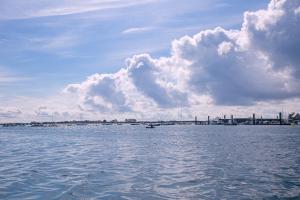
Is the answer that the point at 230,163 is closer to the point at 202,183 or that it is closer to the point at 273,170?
the point at 273,170

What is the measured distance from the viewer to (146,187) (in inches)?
1361

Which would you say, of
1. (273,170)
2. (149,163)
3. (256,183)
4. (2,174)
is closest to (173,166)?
(149,163)

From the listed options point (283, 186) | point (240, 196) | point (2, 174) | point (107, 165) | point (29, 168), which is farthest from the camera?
point (107, 165)

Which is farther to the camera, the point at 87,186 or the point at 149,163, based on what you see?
the point at 149,163

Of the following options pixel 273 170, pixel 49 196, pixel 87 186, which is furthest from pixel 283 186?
pixel 49 196

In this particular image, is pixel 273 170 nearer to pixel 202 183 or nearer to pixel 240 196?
pixel 202 183

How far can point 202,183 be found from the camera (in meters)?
36.3

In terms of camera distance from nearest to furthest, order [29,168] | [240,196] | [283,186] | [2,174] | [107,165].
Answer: [240,196] → [283,186] → [2,174] → [29,168] → [107,165]

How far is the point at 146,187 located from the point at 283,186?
11.6m

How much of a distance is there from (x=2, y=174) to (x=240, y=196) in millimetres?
25776

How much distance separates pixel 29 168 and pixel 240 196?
28225mm

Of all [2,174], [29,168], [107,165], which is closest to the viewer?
[2,174]

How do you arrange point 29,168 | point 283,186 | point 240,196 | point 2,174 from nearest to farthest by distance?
point 240,196, point 283,186, point 2,174, point 29,168

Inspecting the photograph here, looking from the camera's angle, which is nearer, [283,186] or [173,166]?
[283,186]
